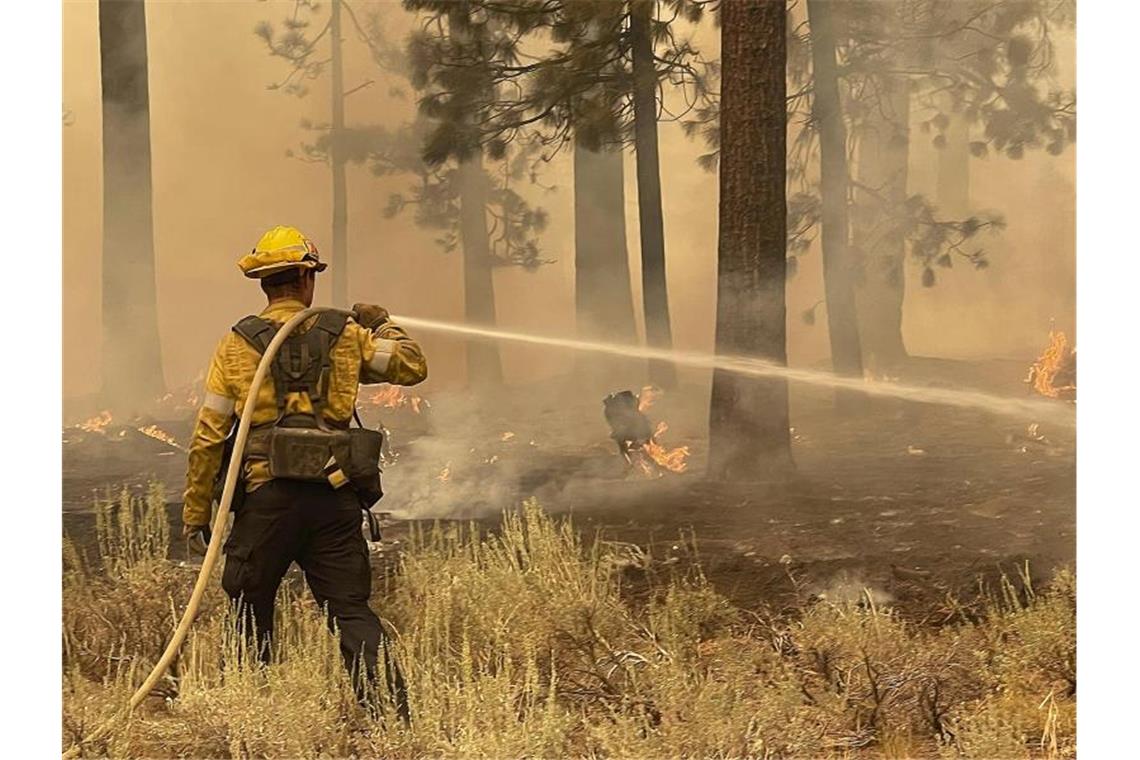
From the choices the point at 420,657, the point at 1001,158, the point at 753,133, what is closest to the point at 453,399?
the point at 420,657

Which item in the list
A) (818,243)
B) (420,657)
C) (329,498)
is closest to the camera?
(329,498)

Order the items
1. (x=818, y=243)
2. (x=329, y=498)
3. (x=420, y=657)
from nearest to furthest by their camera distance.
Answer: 1. (x=329, y=498)
2. (x=420, y=657)
3. (x=818, y=243)

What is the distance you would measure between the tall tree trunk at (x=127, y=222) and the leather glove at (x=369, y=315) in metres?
1.00

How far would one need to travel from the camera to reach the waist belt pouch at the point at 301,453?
380 cm

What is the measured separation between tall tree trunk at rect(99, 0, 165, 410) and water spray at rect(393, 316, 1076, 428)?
105cm

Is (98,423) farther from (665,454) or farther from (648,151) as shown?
(648,151)

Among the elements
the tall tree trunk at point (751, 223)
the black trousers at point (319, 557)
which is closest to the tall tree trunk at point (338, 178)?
the black trousers at point (319, 557)

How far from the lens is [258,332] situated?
3881 millimetres

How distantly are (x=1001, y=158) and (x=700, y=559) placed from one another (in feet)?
6.40

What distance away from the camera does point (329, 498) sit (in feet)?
12.8

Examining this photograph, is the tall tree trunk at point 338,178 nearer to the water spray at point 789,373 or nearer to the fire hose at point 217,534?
the water spray at point 789,373

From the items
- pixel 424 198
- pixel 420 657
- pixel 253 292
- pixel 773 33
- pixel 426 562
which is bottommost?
pixel 420 657

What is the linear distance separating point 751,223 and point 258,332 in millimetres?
1954

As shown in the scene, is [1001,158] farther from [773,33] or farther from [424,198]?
[424,198]
